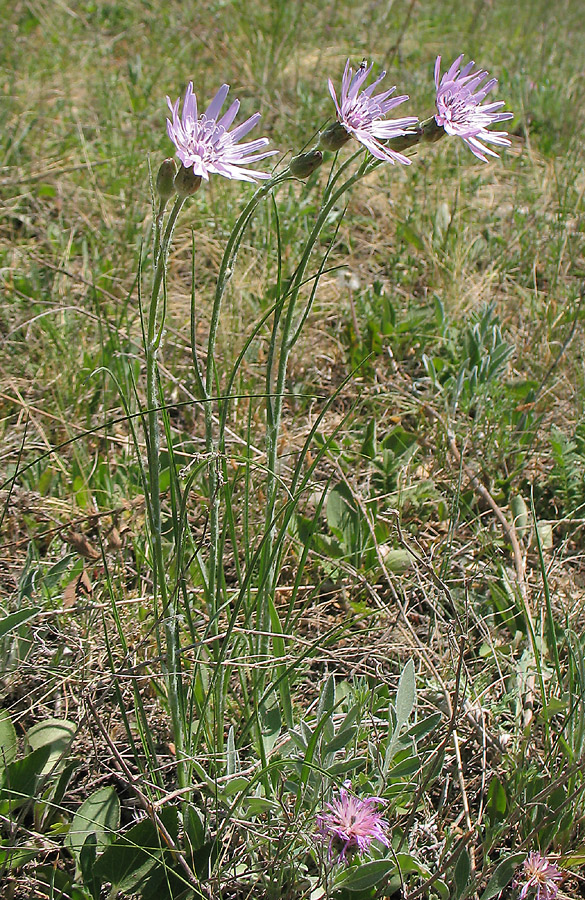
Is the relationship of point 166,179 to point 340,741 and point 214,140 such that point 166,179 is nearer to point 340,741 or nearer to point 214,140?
point 214,140

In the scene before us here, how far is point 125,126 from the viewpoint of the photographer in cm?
354

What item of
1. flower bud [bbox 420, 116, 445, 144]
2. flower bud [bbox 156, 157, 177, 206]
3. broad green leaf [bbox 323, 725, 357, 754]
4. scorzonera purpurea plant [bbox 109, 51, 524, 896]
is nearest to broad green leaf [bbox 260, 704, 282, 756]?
scorzonera purpurea plant [bbox 109, 51, 524, 896]

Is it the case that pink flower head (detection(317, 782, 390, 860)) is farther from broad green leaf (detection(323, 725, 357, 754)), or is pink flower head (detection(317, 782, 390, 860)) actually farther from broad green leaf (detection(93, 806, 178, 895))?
broad green leaf (detection(93, 806, 178, 895))

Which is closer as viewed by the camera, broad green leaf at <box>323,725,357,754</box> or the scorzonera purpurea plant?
the scorzonera purpurea plant

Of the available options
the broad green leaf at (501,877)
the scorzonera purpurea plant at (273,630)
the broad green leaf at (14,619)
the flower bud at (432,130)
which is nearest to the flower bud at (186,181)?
the scorzonera purpurea plant at (273,630)

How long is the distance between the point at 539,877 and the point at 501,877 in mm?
72

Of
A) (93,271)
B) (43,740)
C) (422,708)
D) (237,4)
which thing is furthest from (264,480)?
(237,4)

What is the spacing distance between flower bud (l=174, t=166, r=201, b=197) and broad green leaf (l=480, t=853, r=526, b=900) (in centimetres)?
113

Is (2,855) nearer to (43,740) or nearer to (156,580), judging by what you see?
(43,740)

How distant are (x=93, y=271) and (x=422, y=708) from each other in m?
1.76

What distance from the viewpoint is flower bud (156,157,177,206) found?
3.28 feet

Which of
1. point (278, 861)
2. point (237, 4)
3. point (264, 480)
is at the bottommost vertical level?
point (278, 861)

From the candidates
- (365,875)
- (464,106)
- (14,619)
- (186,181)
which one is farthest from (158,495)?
(464,106)

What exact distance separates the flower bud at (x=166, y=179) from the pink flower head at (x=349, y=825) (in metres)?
0.92
